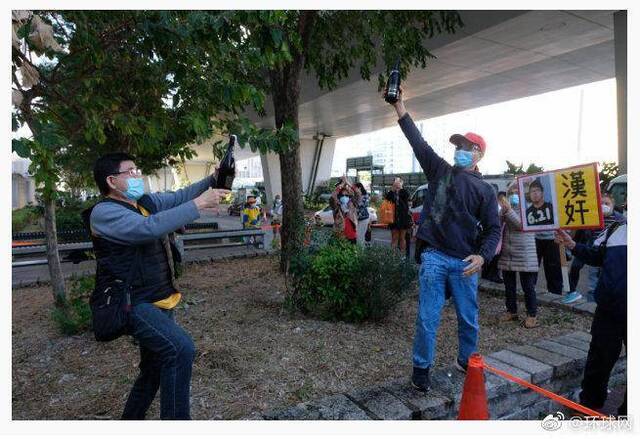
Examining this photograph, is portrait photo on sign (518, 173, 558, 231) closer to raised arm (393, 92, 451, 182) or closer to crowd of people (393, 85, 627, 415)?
crowd of people (393, 85, 627, 415)

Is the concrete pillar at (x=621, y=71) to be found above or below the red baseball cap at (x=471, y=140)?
above

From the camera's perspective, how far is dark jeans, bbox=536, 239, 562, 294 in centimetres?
557

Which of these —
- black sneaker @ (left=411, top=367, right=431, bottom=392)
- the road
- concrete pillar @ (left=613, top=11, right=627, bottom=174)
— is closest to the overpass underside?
concrete pillar @ (left=613, top=11, right=627, bottom=174)

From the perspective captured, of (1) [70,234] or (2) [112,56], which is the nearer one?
(2) [112,56]

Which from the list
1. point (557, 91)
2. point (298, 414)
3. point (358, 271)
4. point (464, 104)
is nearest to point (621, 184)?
point (358, 271)

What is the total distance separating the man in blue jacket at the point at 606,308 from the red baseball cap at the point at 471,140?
891 millimetres

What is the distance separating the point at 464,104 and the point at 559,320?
16.7 metres

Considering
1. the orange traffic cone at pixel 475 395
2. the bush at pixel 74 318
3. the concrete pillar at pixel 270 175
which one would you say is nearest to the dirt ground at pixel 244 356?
the bush at pixel 74 318

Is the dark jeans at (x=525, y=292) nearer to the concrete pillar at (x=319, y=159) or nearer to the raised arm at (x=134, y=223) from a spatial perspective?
the raised arm at (x=134, y=223)

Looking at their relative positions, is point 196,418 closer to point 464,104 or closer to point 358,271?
point 358,271

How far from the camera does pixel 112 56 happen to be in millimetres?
4160

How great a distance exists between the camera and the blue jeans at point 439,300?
9.37 ft

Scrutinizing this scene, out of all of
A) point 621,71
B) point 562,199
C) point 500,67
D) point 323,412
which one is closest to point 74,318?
point 323,412

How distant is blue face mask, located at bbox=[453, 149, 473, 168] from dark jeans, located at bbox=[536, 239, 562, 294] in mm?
3209
